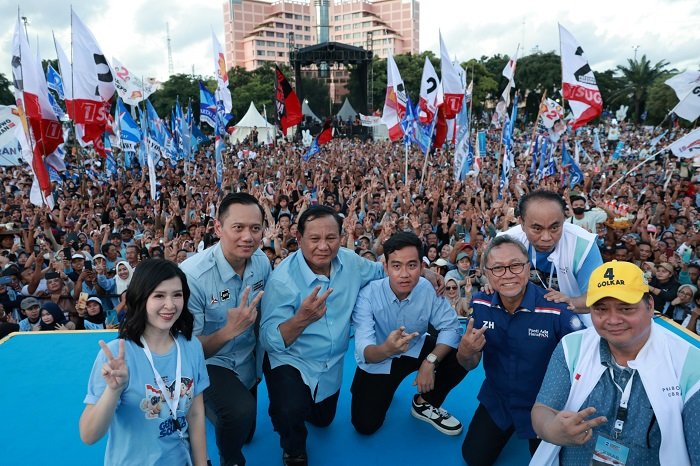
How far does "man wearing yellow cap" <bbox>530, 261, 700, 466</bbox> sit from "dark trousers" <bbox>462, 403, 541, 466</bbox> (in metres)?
0.82

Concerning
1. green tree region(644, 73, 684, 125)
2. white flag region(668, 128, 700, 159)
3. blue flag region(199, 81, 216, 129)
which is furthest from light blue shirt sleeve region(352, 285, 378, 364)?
green tree region(644, 73, 684, 125)

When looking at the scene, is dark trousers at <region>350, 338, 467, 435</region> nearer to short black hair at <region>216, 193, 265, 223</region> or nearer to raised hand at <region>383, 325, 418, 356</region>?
raised hand at <region>383, 325, 418, 356</region>

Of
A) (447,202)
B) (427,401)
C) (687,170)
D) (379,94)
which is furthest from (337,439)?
(379,94)

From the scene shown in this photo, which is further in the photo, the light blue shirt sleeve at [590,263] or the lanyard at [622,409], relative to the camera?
the light blue shirt sleeve at [590,263]

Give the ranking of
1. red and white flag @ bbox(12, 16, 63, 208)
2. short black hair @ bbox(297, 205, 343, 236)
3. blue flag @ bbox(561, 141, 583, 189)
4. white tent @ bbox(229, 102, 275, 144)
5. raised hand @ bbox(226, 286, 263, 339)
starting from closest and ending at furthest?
raised hand @ bbox(226, 286, 263, 339) < short black hair @ bbox(297, 205, 343, 236) < red and white flag @ bbox(12, 16, 63, 208) < blue flag @ bbox(561, 141, 583, 189) < white tent @ bbox(229, 102, 275, 144)

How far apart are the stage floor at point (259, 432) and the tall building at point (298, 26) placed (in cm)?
10149

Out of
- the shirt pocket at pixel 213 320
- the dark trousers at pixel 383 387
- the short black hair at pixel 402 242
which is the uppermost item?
the short black hair at pixel 402 242

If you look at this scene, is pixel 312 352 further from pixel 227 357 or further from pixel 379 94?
pixel 379 94

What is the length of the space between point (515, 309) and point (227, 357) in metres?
1.78

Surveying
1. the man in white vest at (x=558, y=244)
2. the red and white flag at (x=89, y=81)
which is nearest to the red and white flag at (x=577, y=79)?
the man in white vest at (x=558, y=244)

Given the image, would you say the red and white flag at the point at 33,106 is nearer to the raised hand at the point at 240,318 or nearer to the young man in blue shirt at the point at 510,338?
the raised hand at the point at 240,318

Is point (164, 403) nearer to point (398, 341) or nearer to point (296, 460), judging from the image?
point (296, 460)

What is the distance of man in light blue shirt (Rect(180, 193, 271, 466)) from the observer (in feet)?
8.75

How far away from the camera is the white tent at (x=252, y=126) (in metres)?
32.2
